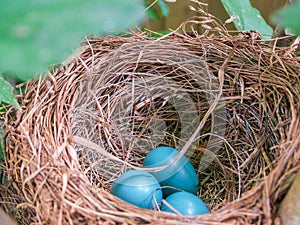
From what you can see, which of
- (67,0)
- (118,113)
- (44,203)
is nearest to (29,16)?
(67,0)

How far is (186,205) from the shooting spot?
768mm

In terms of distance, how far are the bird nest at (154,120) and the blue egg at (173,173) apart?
5 cm

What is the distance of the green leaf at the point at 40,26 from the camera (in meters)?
0.29

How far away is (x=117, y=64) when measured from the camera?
3.15 ft

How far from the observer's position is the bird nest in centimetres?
66

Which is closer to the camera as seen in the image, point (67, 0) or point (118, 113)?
point (67, 0)

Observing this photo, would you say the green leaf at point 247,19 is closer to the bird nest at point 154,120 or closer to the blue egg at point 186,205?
the bird nest at point 154,120

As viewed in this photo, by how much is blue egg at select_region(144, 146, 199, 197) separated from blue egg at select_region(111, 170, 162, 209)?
0.19ft

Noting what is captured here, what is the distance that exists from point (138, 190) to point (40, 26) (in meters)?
0.54

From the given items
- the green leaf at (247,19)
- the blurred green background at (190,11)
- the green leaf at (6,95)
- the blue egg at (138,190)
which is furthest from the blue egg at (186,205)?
the blurred green background at (190,11)

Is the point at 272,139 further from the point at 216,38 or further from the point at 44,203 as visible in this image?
the point at 44,203

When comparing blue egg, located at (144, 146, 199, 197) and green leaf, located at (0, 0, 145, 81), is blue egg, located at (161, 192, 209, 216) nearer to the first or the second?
blue egg, located at (144, 146, 199, 197)

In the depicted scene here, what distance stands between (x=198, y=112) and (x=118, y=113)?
19cm

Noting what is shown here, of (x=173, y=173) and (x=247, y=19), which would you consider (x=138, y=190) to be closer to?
(x=173, y=173)
